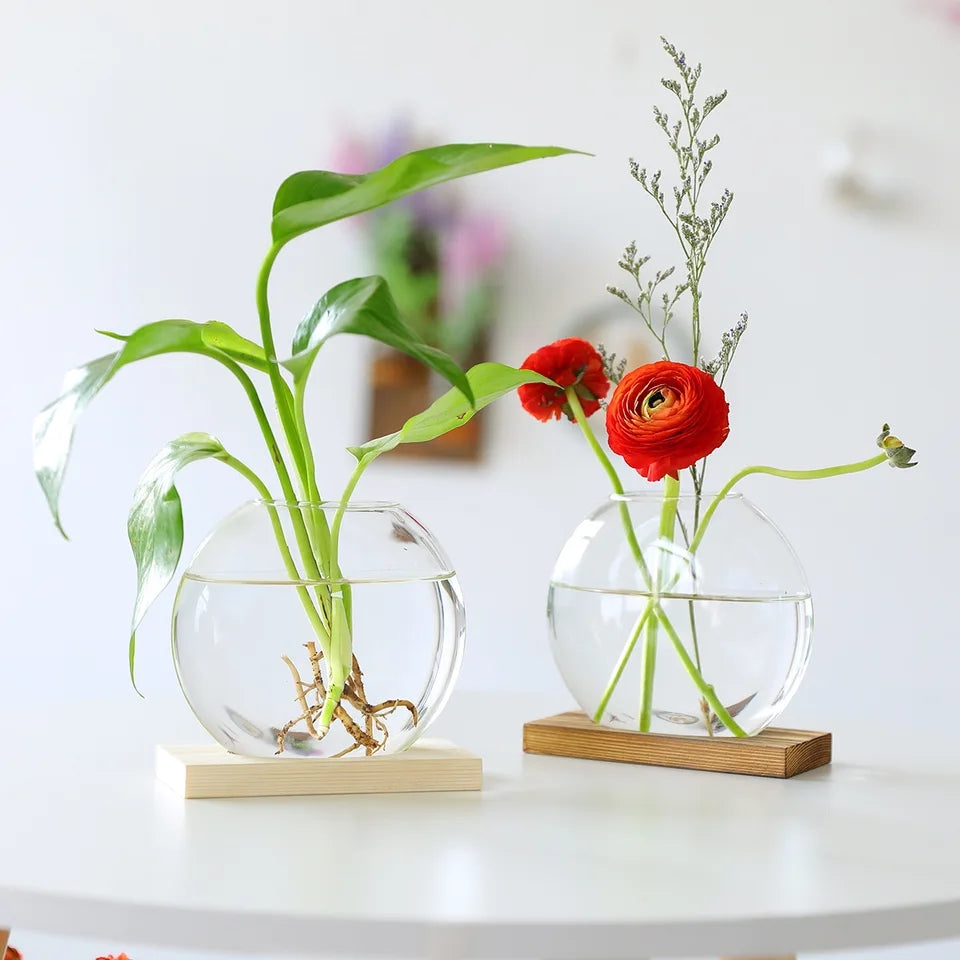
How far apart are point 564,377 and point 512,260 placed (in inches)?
59.3

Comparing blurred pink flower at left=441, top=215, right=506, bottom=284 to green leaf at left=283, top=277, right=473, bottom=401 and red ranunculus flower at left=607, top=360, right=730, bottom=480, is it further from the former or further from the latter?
green leaf at left=283, top=277, right=473, bottom=401

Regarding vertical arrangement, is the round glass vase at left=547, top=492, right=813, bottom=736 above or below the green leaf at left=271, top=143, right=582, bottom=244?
below

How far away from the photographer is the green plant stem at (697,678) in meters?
0.99

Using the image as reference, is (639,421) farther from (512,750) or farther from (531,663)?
(531,663)

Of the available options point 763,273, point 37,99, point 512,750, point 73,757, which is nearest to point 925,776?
point 512,750

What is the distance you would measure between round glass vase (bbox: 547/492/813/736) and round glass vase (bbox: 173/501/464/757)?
14cm

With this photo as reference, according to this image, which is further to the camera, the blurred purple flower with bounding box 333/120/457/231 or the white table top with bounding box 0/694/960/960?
the blurred purple flower with bounding box 333/120/457/231

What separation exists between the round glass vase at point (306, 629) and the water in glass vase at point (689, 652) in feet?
0.46

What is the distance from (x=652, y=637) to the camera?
1.00 meters

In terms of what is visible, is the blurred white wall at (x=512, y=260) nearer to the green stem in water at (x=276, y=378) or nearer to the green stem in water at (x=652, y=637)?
the green stem in water at (x=652, y=637)

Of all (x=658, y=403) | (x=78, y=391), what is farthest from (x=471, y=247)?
(x=78, y=391)

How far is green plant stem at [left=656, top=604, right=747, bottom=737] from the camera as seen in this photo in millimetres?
989

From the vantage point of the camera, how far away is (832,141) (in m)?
2.41

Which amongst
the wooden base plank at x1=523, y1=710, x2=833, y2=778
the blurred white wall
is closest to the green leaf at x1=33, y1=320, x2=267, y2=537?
the wooden base plank at x1=523, y1=710, x2=833, y2=778
